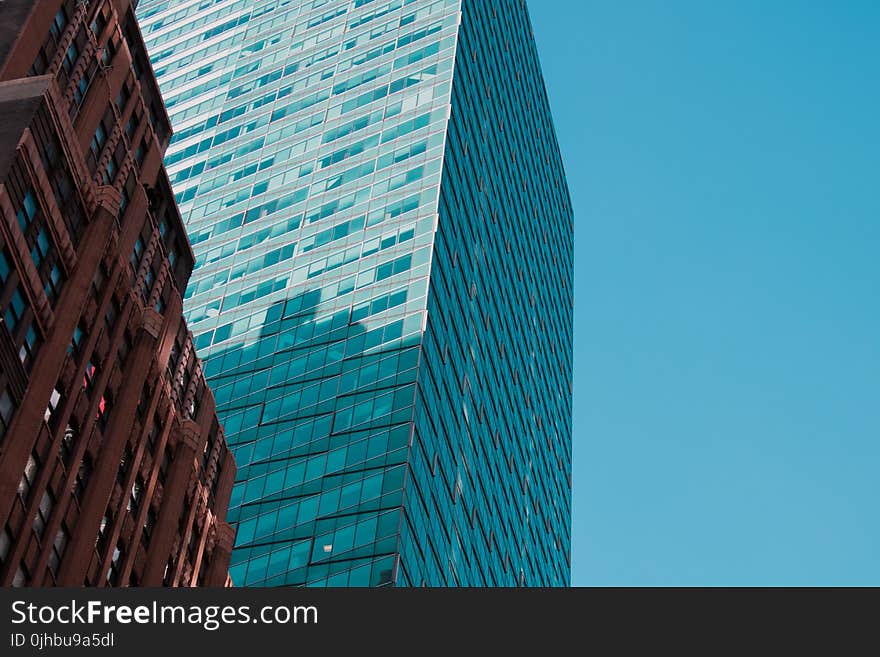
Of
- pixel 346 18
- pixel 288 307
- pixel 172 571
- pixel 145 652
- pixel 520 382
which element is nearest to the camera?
pixel 145 652

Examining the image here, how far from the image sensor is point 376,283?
105 meters

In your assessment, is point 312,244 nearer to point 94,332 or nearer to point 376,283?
point 376,283

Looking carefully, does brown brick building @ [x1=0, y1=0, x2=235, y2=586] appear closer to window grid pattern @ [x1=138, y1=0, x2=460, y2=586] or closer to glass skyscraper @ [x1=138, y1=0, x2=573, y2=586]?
window grid pattern @ [x1=138, y1=0, x2=460, y2=586]

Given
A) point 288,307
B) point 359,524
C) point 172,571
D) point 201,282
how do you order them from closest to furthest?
point 172,571 < point 359,524 < point 288,307 < point 201,282

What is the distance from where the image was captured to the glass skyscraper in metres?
90.9

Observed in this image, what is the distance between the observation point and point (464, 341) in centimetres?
10969

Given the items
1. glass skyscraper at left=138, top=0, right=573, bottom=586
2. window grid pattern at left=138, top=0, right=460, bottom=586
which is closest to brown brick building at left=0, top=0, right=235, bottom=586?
window grid pattern at left=138, top=0, right=460, bottom=586

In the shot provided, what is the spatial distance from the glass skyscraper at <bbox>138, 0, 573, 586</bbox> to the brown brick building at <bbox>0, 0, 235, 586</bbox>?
65.1 feet

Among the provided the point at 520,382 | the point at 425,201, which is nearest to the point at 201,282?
the point at 425,201

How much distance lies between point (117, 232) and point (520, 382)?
7331cm

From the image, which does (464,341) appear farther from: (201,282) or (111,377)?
(111,377)

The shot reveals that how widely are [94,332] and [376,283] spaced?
4979 centimetres

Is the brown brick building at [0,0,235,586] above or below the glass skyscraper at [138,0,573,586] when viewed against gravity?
below

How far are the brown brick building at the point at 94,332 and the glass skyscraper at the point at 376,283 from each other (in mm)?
19839
